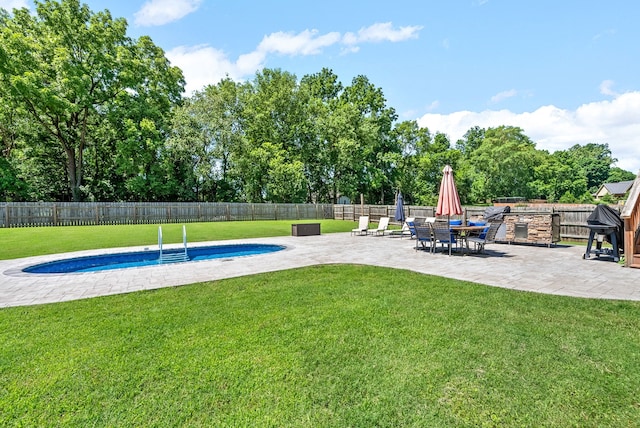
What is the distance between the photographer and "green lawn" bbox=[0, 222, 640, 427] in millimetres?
2172

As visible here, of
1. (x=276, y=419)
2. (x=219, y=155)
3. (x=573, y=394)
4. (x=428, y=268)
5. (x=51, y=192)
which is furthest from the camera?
(x=219, y=155)

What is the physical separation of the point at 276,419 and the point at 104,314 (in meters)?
3.10

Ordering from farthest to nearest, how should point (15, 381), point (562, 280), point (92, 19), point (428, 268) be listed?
point (92, 19) < point (428, 268) < point (562, 280) < point (15, 381)

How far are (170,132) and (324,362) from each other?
29216mm

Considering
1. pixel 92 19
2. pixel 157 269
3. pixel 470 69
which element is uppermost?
pixel 92 19

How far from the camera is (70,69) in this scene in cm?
2166

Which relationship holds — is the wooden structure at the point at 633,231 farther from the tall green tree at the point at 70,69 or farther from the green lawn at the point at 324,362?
the tall green tree at the point at 70,69

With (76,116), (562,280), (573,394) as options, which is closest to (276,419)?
(573,394)

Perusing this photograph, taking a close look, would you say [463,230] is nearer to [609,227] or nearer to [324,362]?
[609,227]

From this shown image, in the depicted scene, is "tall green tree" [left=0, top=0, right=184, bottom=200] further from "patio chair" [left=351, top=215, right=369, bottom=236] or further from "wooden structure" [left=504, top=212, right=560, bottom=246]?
"wooden structure" [left=504, top=212, right=560, bottom=246]

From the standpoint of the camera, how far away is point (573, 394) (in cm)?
234

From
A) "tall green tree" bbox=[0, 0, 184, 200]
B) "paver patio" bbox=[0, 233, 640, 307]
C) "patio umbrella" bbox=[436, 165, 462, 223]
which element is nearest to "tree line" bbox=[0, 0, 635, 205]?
"tall green tree" bbox=[0, 0, 184, 200]

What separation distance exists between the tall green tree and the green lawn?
23942mm

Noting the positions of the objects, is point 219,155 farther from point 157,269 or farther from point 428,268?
point 428,268
